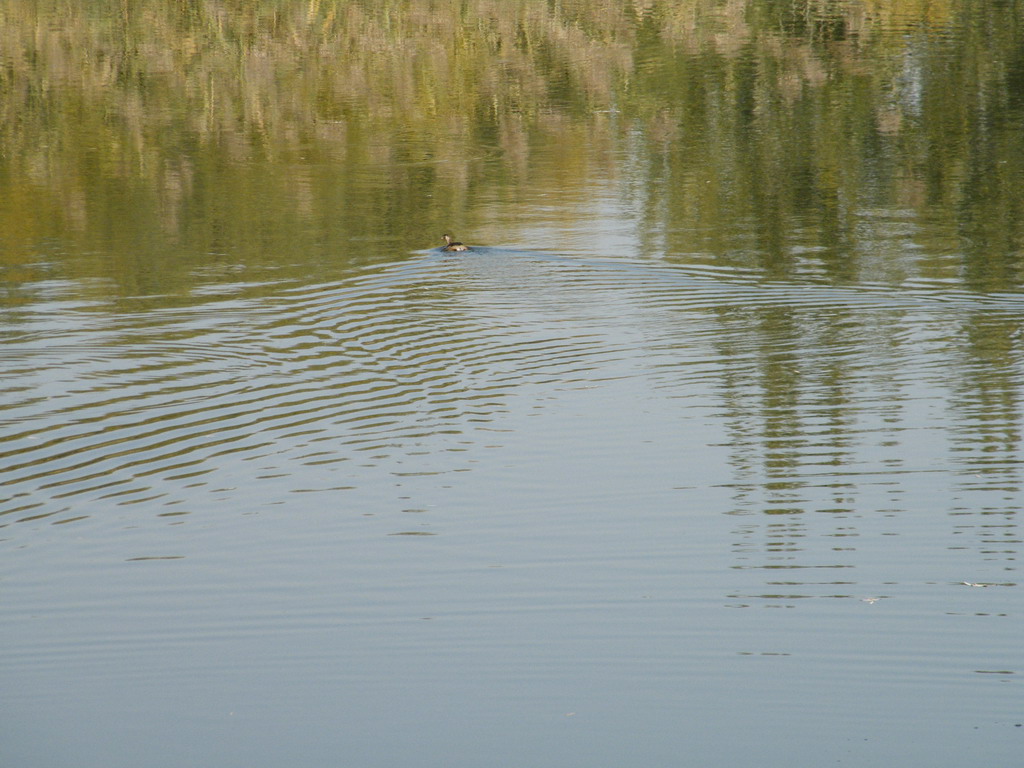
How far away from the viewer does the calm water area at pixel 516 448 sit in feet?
18.1

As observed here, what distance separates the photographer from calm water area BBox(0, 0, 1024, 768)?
5531mm

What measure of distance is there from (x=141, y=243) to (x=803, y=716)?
10405 mm

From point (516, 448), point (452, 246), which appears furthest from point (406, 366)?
point (452, 246)

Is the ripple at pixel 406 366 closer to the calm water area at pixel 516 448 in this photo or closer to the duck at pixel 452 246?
the calm water area at pixel 516 448

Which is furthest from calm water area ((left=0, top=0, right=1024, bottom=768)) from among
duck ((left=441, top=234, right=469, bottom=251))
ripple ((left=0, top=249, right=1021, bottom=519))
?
duck ((left=441, top=234, right=469, bottom=251))

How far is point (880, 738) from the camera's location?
5.19 m

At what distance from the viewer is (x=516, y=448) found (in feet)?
27.4

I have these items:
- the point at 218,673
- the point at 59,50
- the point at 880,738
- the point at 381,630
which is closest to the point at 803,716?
the point at 880,738

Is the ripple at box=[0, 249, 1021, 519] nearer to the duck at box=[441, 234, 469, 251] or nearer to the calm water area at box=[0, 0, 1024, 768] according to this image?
the calm water area at box=[0, 0, 1024, 768]

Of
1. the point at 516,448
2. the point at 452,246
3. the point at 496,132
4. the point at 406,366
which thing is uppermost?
the point at 496,132

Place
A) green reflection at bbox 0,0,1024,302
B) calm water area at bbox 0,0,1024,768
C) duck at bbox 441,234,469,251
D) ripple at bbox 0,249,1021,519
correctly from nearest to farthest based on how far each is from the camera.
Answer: calm water area at bbox 0,0,1024,768 < ripple at bbox 0,249,1021,519 < duck at bbox 441,234,469,251 < green reflection at bbox 0,0,1024,302

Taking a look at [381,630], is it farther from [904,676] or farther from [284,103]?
[284,103]

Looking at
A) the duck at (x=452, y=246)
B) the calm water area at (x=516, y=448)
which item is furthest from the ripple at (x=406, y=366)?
the duck at (x=452, y=246)

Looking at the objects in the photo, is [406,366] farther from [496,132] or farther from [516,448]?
[496,132]
